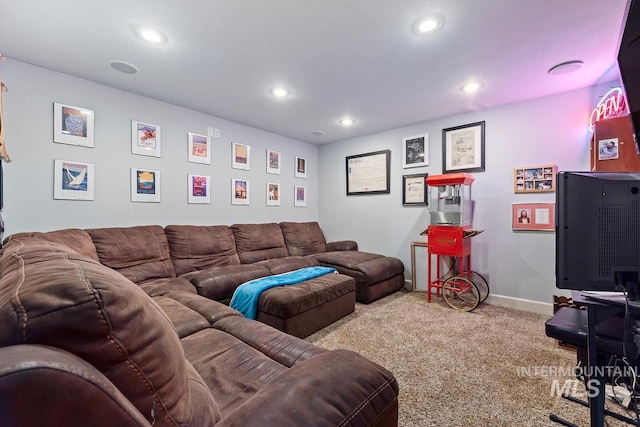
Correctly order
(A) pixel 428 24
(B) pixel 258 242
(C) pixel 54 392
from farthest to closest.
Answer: (B) pixel 258 242, (A) pixel 428 24, (C) pixel 54 392

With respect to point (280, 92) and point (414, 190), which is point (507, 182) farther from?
point (280, 92)

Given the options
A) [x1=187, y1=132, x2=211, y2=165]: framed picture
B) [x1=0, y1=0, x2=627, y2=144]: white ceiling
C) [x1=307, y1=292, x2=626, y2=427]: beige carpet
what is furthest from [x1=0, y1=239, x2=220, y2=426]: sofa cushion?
[x1=187, y1=132, x2=211, y2=165]: framed picture

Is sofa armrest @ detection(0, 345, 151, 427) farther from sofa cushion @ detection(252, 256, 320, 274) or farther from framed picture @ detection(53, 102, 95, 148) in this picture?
framed picture @ detection(53, 102, 95, 148)

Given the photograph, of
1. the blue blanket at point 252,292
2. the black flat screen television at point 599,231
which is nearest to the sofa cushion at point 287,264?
the blue blanket at point 252,292

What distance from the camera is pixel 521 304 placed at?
3.16 metres

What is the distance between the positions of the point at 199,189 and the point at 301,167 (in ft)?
6.36

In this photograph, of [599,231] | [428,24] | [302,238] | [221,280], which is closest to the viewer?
[599,231]

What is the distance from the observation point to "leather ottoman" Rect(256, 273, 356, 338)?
2.32m

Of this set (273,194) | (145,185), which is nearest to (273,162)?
(273,194)

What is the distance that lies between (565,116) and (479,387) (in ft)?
9.64

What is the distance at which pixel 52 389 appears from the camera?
15.2 inches

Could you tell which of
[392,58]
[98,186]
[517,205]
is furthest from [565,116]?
[98,186]

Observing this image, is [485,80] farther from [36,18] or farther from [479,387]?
[36,18]

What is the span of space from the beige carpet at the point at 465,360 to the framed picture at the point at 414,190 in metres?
1.49
